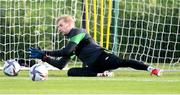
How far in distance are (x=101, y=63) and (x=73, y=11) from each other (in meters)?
7.04

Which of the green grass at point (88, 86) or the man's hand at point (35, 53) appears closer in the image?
the man's hand at point (35, 53)

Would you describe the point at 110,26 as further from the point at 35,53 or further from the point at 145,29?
the point at 35,53

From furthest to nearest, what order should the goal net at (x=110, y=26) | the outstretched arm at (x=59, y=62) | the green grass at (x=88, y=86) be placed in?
the goal net at (x=110, y=26)
the outstretched arm at (x=59, y=62)
the green grass at (x=88, y=86)

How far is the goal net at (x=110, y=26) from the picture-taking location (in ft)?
58.4

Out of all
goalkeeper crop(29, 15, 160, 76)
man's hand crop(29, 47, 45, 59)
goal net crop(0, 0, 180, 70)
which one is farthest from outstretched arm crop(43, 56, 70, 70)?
goal net crop(0, 0, 180, 70)

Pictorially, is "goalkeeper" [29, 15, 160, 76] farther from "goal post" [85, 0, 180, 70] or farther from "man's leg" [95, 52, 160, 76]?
"goal post" [85, 0, 180, 70]

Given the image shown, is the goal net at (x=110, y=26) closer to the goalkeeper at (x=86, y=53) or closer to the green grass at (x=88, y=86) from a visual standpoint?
the green grass at (x=88, y=86)

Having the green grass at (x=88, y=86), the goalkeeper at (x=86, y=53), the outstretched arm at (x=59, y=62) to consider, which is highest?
the goalkeeper at (x=86, y=53)

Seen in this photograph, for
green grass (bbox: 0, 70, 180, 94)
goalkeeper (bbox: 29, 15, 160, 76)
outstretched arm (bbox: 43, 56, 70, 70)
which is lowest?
A: green grass (bbox: 0, 70, 180, 94)

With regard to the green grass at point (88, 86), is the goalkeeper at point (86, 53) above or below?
above

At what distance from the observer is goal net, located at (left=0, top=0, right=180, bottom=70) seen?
17.8 meters

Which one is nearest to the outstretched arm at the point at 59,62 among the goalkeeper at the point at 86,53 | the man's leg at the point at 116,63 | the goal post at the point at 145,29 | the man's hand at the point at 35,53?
the goalkeeper at the point at 86,53

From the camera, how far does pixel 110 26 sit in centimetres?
1773

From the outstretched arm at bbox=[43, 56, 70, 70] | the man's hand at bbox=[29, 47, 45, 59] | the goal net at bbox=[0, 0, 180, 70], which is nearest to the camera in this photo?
the man's hand at bbox=[29, 47, 45, 59]
